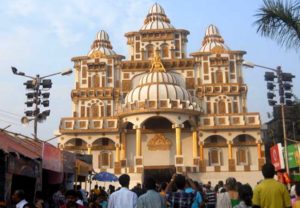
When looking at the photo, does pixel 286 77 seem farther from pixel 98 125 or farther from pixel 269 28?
pixel 98 125

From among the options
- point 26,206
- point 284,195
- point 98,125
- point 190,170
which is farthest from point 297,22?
point 98,125

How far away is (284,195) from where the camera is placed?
20.4 ft

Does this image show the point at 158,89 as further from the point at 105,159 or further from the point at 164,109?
the point at 105,159

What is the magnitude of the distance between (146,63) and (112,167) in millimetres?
11106

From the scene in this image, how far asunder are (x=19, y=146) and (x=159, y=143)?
29.9 metres

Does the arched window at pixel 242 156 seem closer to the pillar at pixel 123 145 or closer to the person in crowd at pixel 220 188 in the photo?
the pillar at pixel 123 145

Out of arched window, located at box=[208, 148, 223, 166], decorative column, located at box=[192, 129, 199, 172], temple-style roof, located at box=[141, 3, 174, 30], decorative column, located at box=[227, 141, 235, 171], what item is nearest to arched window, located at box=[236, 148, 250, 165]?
decorative column, located at box=[227, 141, 235, 171]

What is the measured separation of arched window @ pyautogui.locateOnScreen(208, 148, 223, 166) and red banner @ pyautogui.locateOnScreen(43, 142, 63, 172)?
26.9 m

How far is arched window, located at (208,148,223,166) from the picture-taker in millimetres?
40875

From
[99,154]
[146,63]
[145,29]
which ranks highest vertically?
[145,29]

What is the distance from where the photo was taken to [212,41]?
1898 inches

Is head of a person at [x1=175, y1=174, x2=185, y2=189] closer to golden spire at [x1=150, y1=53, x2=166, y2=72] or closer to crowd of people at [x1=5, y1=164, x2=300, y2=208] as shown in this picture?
crowd of people at [x1=5, y1=164, x2=300, y2=208]

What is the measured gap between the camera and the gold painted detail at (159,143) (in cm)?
4094

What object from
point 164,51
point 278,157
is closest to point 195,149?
point 164,51
